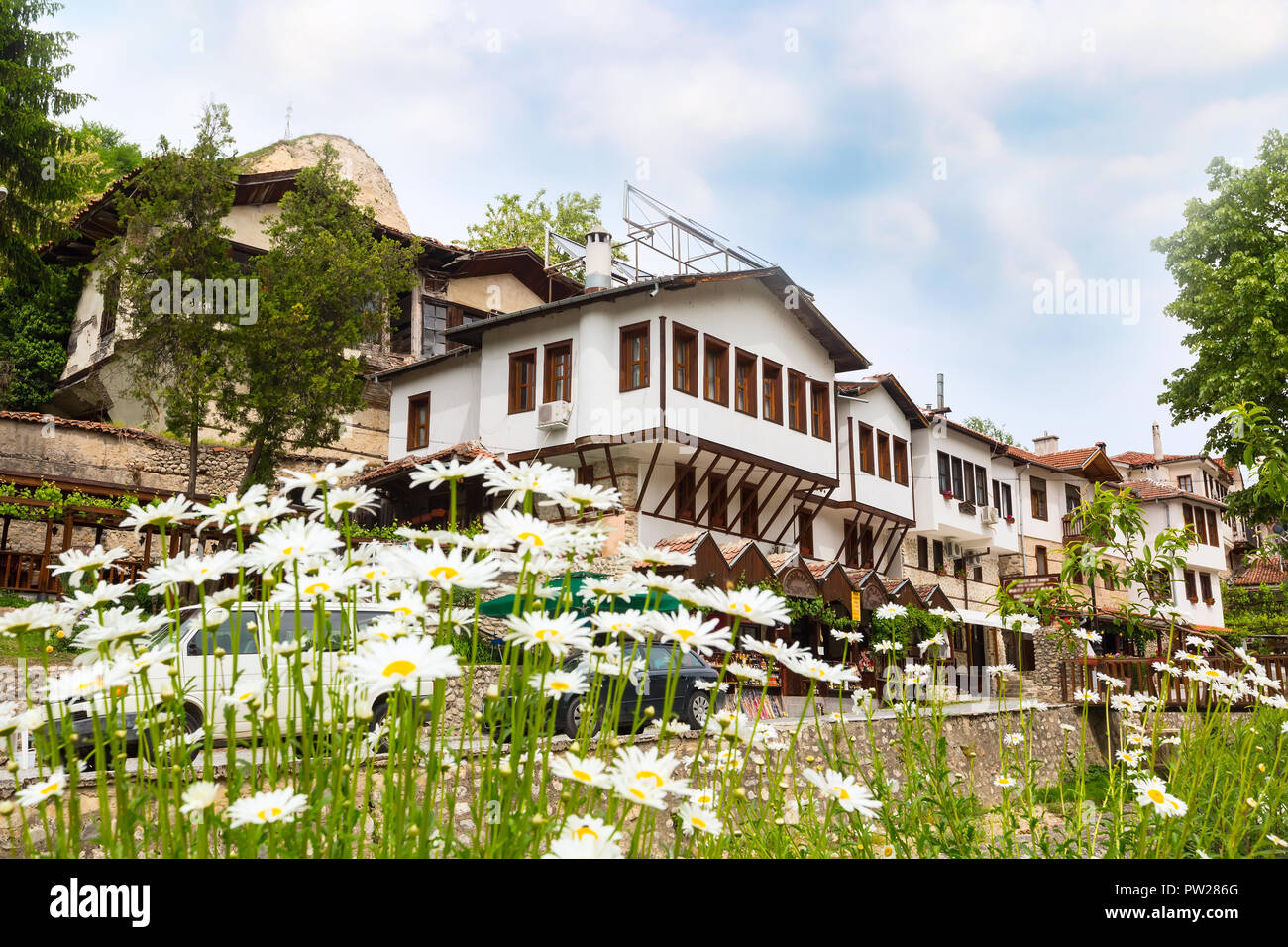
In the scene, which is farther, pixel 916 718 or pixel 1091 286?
pixel 1091 286

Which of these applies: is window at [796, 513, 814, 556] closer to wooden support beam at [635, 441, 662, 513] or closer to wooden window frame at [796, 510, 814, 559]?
wooden window frame at [796, 510, 814, 559]

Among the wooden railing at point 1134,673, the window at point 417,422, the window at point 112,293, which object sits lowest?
the wooden railing at point 1134,673

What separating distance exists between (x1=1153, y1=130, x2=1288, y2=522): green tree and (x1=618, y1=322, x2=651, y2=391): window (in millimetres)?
10194

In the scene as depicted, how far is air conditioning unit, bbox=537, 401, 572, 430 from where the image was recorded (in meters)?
21.1

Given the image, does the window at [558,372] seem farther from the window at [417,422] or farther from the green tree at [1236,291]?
the green tree at [1236,291]

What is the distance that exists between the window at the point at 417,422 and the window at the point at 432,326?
3.57m

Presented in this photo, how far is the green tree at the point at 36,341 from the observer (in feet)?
89.3

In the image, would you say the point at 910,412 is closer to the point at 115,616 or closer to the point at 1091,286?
the point at 1091,286

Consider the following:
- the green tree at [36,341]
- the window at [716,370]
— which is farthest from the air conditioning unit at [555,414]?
the green tree at [36,341]

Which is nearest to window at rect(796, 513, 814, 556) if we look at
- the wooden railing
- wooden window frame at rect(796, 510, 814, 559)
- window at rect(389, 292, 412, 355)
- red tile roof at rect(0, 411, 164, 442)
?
wooden window frame at rect(796, 510, 814, 559)

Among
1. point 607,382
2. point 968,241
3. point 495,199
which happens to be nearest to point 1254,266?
point 968,241

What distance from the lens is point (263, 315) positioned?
17141mm

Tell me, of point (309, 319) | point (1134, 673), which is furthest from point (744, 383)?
point (1134, 673)

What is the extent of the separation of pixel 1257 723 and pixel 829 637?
18.7 meters
